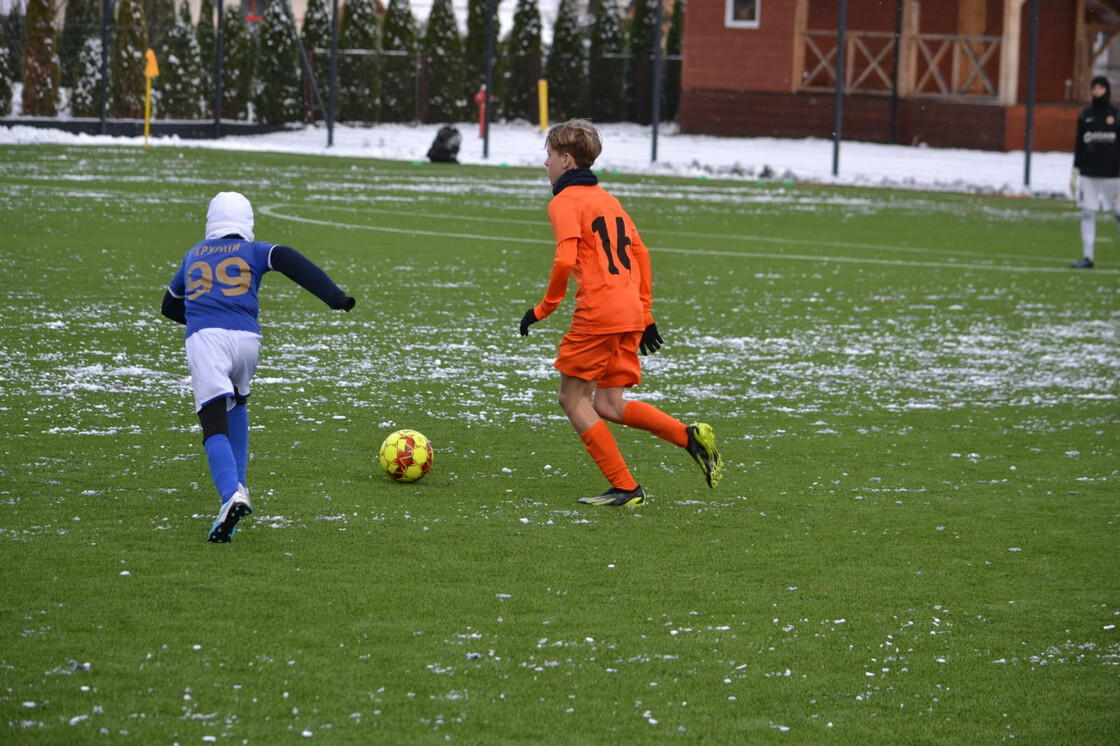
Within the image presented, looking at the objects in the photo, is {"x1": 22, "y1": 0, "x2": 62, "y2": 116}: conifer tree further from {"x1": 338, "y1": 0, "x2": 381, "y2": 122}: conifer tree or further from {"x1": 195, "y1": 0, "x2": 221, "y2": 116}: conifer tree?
{"x1": 338, "y1": 0, "x2": 381, "y2": 122}: conifer tree

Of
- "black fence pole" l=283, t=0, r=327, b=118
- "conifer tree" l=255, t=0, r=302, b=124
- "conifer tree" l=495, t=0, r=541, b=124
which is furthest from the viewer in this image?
"conifer tree" l=495, t=0, r=541, b=124

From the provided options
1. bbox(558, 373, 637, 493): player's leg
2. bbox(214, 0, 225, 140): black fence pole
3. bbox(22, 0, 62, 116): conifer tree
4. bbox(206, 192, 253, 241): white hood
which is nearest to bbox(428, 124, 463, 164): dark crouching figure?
bbox(214, 0, 225, 140): black fence pole

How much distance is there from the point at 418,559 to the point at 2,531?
5.24 ft

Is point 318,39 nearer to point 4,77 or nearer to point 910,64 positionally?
point 4,77

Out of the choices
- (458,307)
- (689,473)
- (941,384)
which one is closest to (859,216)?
(458,307)

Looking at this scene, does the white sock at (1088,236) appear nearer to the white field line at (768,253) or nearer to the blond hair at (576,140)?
the white field line at (768,253)

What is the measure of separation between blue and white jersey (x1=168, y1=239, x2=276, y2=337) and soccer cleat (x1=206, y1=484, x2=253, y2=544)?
0.68 m

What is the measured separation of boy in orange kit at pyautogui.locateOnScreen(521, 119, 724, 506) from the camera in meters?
6.58

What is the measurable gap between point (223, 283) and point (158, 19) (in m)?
37.2

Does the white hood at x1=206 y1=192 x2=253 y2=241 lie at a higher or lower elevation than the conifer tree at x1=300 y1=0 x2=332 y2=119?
lower

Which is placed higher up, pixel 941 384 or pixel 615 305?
pixel 615 305

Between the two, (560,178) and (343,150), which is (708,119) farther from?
(560,178)

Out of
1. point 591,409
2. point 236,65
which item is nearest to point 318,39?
point 236,65

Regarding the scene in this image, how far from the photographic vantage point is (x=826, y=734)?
4.18 m
